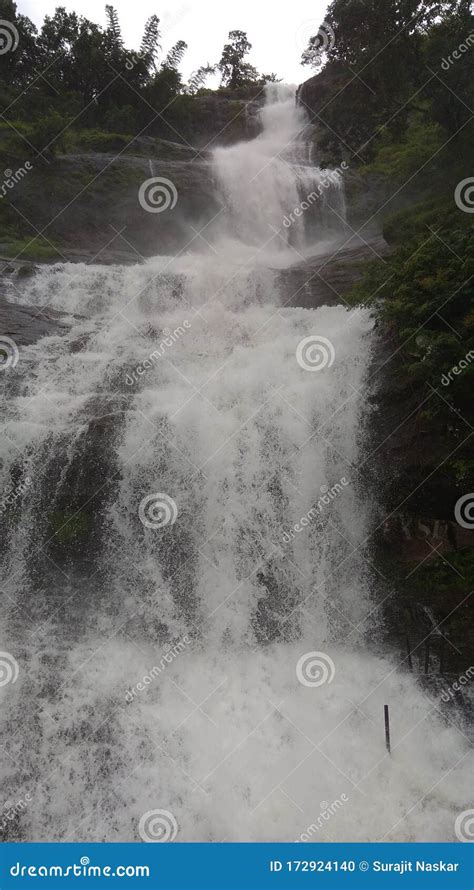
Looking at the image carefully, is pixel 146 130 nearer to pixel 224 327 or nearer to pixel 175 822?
pixel 224 327

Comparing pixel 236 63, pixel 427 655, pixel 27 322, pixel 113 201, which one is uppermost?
pixel 236 63

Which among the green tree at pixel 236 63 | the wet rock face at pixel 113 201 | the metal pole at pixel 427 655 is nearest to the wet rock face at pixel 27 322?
the wet rock face at pixel 113 201

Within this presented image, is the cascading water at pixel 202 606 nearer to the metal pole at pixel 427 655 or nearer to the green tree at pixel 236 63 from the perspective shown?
the metal pole at pixel 427 655

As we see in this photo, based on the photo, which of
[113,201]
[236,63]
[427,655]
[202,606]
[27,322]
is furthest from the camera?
[236,63]

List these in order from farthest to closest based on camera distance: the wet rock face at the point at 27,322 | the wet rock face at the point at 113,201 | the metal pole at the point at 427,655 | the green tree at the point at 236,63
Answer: the green tree at the point at 236,63
the wet rock face at the point at 113,201
the wet rock face at the point at 27,322
the metal pole at the point at 427,655

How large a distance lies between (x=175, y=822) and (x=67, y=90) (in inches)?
1438

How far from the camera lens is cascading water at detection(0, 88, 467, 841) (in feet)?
26.2

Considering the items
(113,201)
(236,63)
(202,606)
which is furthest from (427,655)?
(236,63)

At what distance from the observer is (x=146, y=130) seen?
3309cm

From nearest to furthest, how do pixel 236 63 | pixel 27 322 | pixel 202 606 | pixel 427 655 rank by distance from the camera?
pixel 427 655 → pixel 202 606 → pixel 27 322 → pixel 236 63

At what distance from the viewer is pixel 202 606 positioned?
415 inches

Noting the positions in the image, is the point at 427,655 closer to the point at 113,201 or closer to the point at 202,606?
the point at 202,606

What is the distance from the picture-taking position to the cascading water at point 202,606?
800 cm
